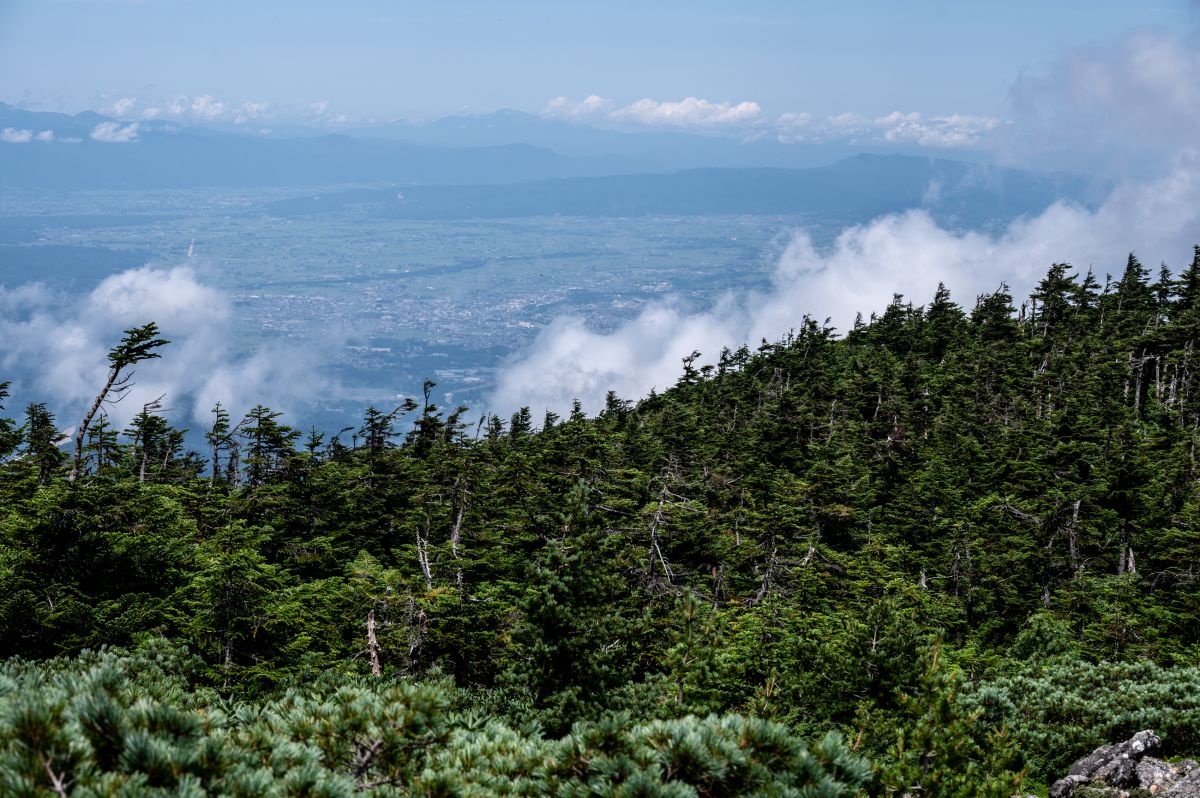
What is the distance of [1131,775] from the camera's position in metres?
14.1

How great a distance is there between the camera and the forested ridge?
21.8 feet

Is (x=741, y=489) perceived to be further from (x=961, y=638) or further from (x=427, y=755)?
(x=427, y=755)

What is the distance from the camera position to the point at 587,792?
6.15m

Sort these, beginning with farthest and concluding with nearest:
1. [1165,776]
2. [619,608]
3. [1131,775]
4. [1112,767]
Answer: [619,608] < [1112,767] < [1131,775] < [1165,776]

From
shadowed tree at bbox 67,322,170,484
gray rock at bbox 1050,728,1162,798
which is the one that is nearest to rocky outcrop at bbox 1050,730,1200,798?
gray rock at bbox 1050,728,1162,798

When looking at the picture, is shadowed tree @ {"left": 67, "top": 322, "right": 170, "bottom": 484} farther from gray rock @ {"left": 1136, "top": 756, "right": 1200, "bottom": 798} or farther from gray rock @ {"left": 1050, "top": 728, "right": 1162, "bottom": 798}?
gray rock @ {"left": 1136, "top": 756, "right": 1200, "bottom": 798}

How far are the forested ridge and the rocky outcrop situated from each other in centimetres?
126

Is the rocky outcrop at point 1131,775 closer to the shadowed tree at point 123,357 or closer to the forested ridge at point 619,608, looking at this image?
the forested ridge at point 619,608

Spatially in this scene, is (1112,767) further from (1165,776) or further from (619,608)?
(619,608)

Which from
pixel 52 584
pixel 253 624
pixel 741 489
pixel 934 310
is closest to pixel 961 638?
pixel 741 489

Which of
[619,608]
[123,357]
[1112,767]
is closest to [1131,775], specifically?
[1112,767]

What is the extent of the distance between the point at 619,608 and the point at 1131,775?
13.1m

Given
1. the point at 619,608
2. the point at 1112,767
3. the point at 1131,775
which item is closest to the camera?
the point at 1131,775

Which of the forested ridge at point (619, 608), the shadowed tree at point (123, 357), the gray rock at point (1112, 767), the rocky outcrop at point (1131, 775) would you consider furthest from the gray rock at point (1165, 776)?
the shadowed tree at point (123, 357)
